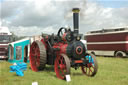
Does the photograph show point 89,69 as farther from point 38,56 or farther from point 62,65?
point 38,56

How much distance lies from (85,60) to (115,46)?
434 inches

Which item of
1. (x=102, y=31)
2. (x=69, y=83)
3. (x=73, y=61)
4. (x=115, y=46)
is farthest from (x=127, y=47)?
(x=69, y=83)

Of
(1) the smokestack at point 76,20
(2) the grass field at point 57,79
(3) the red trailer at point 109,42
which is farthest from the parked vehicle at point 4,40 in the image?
(1) the smokestack at point 76,20

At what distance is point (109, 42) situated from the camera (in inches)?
699

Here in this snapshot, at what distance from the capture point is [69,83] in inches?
223

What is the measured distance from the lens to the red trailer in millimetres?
16359

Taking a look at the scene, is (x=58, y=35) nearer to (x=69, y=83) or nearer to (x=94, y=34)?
(x=69, y=83)

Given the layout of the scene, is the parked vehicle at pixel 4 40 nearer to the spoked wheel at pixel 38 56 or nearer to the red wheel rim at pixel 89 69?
the spoked wheel at pixel 38 56

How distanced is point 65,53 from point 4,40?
10328 mm

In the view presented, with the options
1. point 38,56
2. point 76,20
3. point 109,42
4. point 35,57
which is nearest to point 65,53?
point 76,20

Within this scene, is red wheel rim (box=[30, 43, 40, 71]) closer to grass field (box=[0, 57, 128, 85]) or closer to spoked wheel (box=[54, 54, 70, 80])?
grass field (box=[0, 57, 128, 85])

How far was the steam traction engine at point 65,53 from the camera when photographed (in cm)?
672

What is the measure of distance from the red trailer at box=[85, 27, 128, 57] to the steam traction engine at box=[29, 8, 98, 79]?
980 cm

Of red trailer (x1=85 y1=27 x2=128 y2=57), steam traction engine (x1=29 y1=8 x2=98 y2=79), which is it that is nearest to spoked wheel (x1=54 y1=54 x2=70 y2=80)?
steam traction engine (x1=29 y1=8 x2=98 y2=79)
